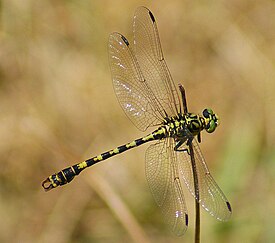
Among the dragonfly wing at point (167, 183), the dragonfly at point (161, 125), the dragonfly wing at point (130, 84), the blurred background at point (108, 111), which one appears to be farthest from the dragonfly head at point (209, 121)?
the blurred background at point (108, 111)

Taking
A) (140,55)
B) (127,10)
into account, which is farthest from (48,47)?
(140,55)

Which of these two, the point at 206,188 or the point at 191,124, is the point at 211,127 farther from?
the point at 206,188

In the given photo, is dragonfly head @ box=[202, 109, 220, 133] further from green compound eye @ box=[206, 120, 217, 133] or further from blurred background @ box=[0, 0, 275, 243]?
blurred background @ box=[0, 0, 275, 243]

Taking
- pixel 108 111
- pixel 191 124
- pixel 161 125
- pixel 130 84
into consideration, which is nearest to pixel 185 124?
pixel 191 124

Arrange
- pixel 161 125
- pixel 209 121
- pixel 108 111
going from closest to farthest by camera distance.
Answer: pixel 209 121
pixel 161 125
pixel 108 111

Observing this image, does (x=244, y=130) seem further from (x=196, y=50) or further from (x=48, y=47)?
(x=48, y=47)

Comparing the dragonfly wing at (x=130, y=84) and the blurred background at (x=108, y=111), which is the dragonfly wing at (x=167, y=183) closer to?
the dragonfly wing at (x=130, y=84)
